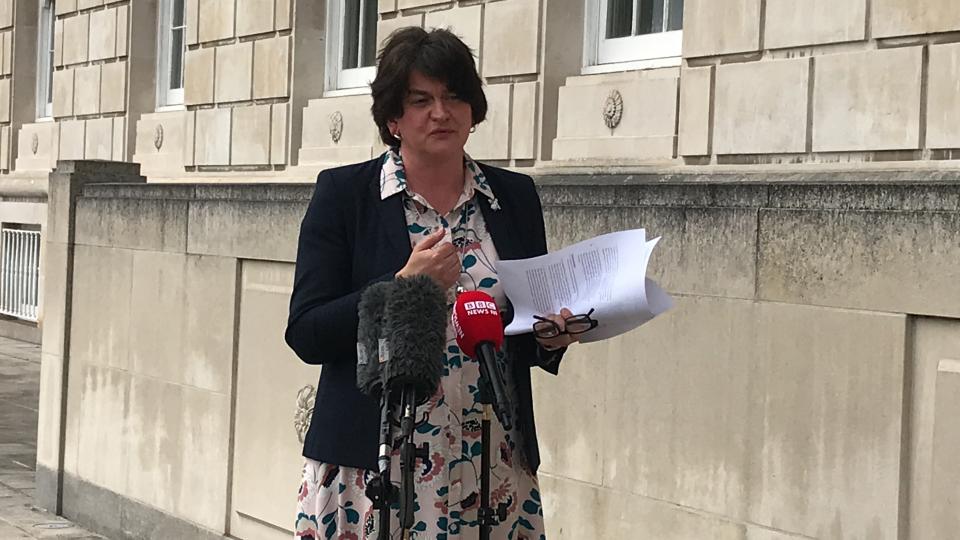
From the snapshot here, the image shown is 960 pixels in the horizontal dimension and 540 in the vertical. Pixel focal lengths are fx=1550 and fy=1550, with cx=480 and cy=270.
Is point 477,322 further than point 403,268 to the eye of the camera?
No

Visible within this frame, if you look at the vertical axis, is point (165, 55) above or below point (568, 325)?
above

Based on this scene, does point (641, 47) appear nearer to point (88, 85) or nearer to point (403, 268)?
point (403, 268)

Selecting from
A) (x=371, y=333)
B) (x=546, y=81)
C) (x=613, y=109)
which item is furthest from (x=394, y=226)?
(x=546, y=81)

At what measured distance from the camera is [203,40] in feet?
61.5

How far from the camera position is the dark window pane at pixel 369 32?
16.3m

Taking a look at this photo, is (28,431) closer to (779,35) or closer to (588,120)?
(588,120)

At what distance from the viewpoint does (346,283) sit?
11.6 ft

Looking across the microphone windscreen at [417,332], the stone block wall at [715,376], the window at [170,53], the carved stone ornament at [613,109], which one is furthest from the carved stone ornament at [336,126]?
the microphone windscreen at [417,332]

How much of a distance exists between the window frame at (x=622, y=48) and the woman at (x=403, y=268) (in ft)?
27.2

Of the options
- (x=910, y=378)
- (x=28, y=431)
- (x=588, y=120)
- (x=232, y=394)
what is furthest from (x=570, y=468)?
(x=28, y=431)

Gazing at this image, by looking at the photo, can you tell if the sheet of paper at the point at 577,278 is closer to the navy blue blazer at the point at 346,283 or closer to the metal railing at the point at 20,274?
the navy blue blazer at the point at 346,283

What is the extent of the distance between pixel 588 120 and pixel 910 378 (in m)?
8.32

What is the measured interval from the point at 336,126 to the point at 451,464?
41.8ft

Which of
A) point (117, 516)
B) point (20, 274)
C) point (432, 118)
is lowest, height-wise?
point (117, 516)
